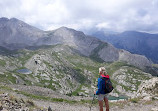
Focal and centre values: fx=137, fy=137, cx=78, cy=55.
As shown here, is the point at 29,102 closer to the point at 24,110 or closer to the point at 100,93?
the point at 24,110

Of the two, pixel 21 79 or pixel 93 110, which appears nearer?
pixel 93 110

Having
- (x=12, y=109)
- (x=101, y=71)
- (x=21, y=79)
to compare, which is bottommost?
(x=21, y=79)

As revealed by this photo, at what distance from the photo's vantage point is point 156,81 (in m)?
39.7

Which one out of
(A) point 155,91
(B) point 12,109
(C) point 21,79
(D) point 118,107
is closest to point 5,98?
(B) point 12,109

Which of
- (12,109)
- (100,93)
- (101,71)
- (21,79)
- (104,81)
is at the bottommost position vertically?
(21,79)

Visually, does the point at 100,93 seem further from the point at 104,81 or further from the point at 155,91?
the point at 155,91

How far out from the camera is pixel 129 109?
2367cm

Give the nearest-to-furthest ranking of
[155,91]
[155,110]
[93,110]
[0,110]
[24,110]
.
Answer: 1. [0,110]
2. [24,110]
3. [155,110]
4. [93,110]
5. [155,91]

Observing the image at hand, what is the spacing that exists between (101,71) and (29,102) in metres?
11.1

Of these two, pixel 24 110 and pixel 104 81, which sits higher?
pixel 104 81

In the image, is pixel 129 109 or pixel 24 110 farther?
pixel 129 109

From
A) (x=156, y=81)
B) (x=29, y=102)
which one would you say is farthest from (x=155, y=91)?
(x=29, y=102)

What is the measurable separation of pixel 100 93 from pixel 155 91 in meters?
30.6

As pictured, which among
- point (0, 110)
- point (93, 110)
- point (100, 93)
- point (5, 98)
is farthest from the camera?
point (93, 110)
